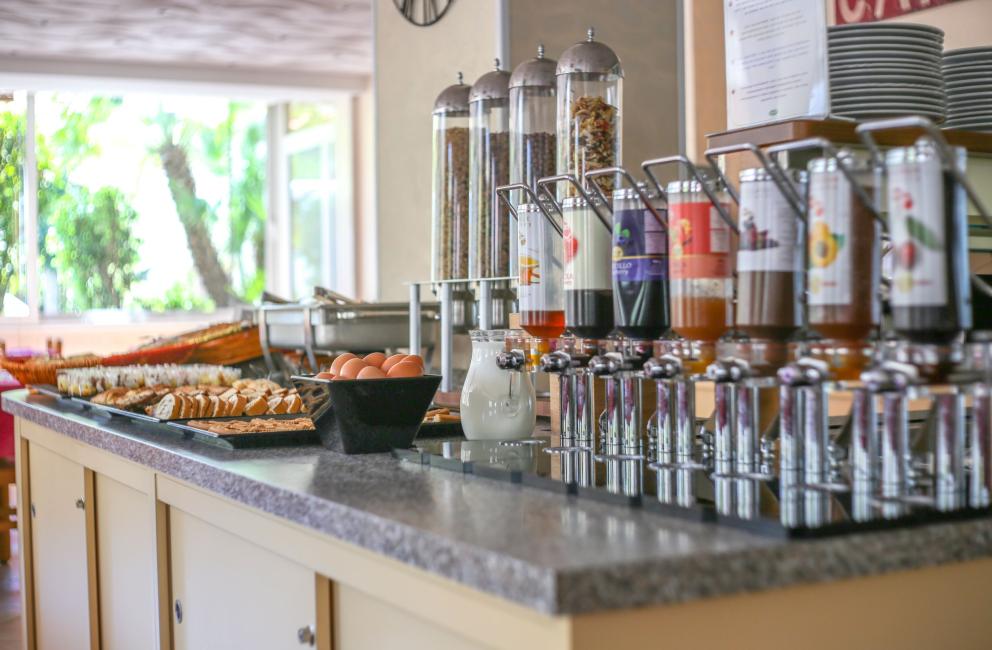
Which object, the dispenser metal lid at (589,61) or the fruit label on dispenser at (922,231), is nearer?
the fruit label on dispenser at (922,231)

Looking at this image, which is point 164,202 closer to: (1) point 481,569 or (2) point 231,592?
(2) point 231,592

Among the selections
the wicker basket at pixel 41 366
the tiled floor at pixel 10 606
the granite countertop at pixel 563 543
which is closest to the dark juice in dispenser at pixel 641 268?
the granite countertop at pixel 563 543

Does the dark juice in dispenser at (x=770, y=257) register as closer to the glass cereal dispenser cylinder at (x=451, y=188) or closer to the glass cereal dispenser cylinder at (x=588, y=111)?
the glass cereal dispenser cylinder at (x=588, y=111)

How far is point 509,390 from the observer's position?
5.39ft

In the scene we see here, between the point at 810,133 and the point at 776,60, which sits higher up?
the point at 776,60

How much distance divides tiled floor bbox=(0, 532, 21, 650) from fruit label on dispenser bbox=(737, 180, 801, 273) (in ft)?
10.5

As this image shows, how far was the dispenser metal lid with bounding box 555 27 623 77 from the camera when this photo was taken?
5.98 ft

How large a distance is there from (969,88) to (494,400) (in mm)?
886

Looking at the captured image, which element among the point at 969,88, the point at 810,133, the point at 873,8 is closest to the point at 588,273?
the point at 810,133

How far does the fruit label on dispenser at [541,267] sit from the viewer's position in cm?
150

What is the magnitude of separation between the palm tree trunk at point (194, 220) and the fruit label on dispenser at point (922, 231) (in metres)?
8.58

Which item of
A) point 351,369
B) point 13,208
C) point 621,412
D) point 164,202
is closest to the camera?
point 621,412

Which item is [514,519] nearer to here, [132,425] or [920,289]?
[920,289]

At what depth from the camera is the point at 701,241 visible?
1196 millimetres
